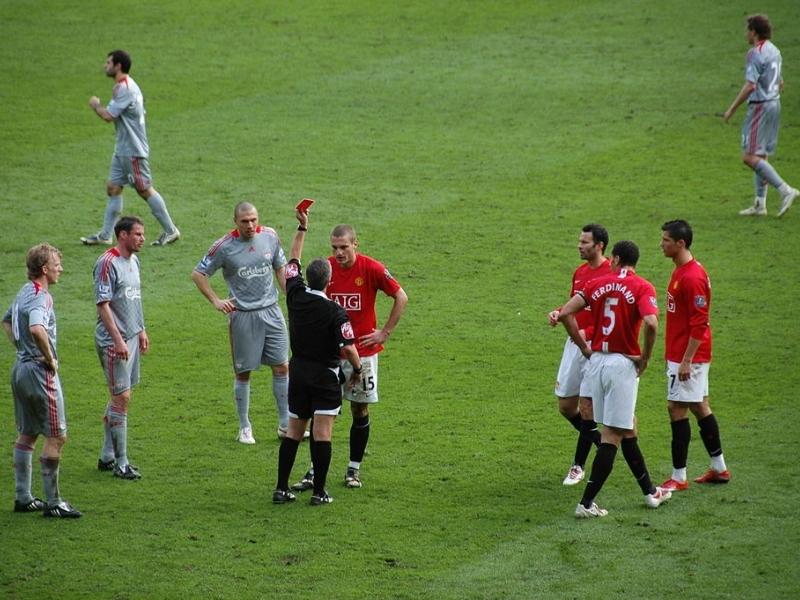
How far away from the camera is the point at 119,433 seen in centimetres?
985

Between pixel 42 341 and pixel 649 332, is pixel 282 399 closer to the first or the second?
pixel 42 341

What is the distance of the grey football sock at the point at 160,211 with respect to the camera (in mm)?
15391

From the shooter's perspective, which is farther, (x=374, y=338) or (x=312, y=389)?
(x=374, y=338)

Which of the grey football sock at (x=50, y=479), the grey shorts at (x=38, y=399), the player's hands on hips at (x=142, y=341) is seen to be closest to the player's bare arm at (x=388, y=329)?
the player's hands on hips at (x=142, y=341)

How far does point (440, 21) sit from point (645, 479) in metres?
18.0

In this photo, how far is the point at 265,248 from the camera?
10.7 m

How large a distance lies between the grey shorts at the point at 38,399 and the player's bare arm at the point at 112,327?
86 centimetres

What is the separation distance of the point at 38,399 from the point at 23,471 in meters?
0.62

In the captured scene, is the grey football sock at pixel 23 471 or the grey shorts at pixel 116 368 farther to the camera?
the grey shorts at pixel 116 368

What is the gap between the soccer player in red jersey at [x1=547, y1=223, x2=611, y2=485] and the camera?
9.58m

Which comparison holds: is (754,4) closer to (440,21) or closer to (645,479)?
(440,21)

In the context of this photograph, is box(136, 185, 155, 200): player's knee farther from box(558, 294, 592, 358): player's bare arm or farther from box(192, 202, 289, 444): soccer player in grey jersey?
box(558, 294, 592, 358): player's bare arm

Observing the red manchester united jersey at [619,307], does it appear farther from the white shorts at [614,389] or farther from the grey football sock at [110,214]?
the grey football sock at [110,214]

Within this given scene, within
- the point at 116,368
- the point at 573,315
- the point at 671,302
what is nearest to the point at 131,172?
the point at 116,368
